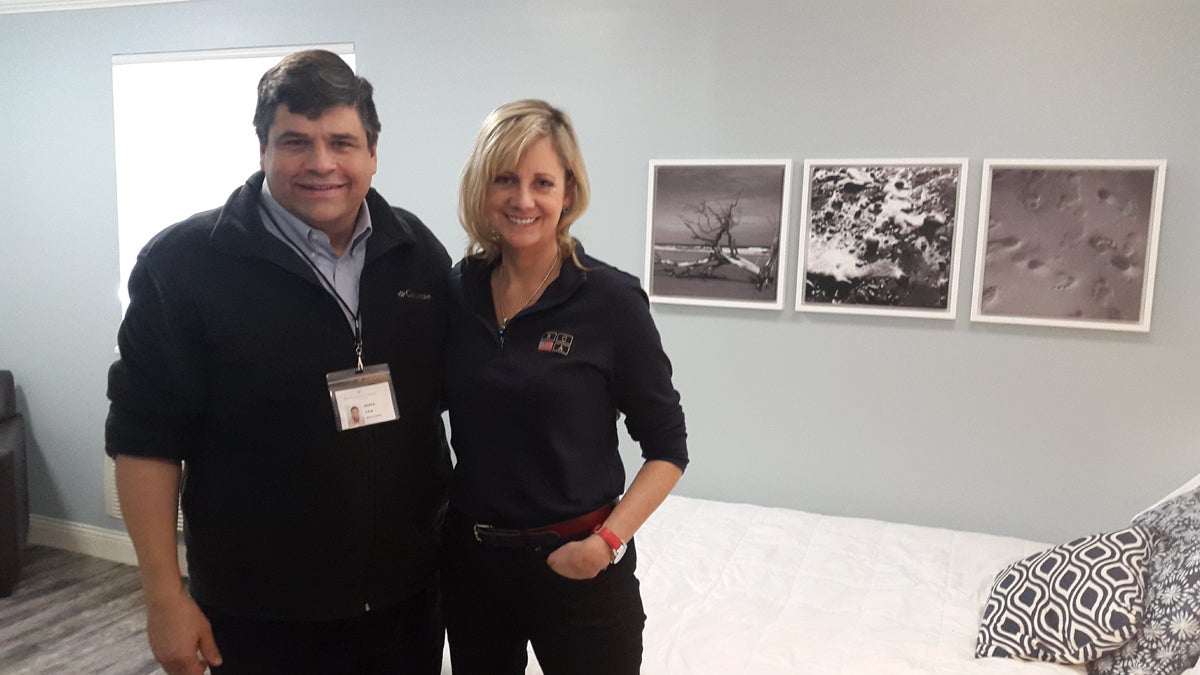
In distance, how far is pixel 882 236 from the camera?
2.57 m

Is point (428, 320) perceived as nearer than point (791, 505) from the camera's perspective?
Yes

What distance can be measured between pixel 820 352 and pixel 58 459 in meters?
3.56

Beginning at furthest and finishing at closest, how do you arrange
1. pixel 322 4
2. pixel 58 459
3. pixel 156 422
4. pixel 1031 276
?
pixel 58 459
pixel 322 4
pixel 1031 276
pixel 156 422

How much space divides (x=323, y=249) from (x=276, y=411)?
276 millimetres

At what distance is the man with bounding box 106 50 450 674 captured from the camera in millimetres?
1201

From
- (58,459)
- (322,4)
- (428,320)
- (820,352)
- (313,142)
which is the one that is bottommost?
(58,459)

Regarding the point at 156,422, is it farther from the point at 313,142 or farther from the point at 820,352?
the point at 820,352

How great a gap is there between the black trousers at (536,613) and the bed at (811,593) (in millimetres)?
432

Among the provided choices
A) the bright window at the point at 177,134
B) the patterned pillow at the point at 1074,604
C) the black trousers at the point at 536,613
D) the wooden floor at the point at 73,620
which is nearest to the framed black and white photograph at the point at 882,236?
the patterned pillow at the point at 1074,604

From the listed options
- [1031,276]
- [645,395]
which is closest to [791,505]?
[1031,276]

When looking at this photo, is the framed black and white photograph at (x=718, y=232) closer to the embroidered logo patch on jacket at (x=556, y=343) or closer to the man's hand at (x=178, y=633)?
the embroidered logo patch on jacket at (x=556, y=343)

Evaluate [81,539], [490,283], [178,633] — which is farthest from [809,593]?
[81,539]

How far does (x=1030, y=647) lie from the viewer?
1.73 meters

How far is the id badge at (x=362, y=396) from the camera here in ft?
4.08
